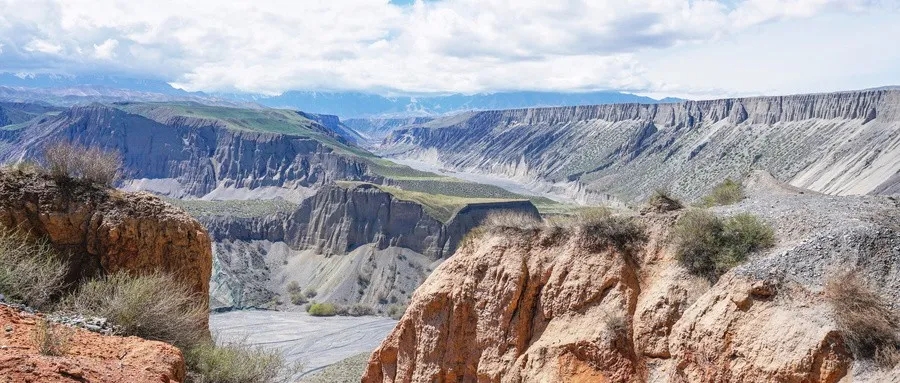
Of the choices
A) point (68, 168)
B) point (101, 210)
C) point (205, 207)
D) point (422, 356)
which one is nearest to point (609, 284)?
point (422, 356)

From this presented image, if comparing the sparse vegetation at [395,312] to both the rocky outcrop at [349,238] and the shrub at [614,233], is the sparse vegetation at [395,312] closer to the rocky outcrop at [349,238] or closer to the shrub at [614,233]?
the rocky outcrop at [349,238]

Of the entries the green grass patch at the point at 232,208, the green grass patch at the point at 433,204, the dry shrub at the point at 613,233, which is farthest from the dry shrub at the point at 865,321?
the green grass patch at the point at 232,208

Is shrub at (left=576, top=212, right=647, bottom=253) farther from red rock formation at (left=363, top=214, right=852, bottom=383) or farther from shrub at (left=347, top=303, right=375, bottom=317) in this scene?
shrub at (left=347, top=303, right=375, bottom=317)

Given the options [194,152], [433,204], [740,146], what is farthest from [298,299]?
[194,152]

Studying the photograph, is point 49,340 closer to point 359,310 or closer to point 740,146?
point 359,310

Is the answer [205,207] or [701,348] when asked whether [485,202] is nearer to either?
[205,207]

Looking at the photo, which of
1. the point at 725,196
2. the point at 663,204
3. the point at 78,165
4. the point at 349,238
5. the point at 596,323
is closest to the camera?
the point at 596,323

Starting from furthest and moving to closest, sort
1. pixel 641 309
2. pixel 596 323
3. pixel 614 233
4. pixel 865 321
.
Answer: pixel 614 233 → pixel 596 323 → pixel 641 309 → pixel 865 321
